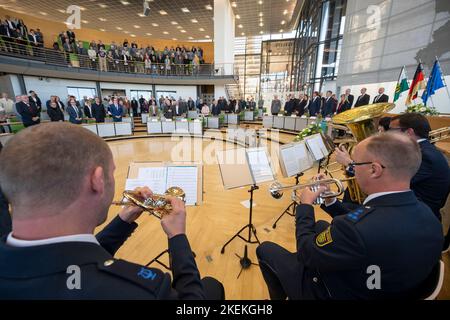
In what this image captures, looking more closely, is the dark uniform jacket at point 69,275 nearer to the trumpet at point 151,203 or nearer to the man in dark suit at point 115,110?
the trumpet at point 151,203

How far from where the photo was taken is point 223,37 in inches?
511

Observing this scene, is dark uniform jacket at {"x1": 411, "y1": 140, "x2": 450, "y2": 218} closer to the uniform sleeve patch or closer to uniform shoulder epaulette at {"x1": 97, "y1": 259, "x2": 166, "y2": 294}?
the uniform sleeve patch

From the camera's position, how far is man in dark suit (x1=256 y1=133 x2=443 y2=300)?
0.91m

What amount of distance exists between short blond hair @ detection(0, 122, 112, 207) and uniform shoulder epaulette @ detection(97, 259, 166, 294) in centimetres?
26

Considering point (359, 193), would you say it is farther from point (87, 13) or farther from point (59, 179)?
point (87, 13)

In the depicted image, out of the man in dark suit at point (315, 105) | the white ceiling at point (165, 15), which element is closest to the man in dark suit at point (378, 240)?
the man in dark suit at point (315, 105)

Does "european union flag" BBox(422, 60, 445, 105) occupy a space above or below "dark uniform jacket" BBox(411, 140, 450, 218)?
above

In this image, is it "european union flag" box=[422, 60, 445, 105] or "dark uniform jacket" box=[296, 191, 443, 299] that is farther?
"european union flag" box=[422, 60, 445, 105]

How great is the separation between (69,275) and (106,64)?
1553cm

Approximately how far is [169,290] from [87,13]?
740 inches

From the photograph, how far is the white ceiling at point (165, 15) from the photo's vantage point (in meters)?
12.2

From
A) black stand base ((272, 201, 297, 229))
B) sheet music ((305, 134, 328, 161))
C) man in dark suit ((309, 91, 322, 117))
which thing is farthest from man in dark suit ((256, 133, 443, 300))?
man in dark suit ((309, 91, 322, 117))

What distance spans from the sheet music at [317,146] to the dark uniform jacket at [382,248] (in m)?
1.58
